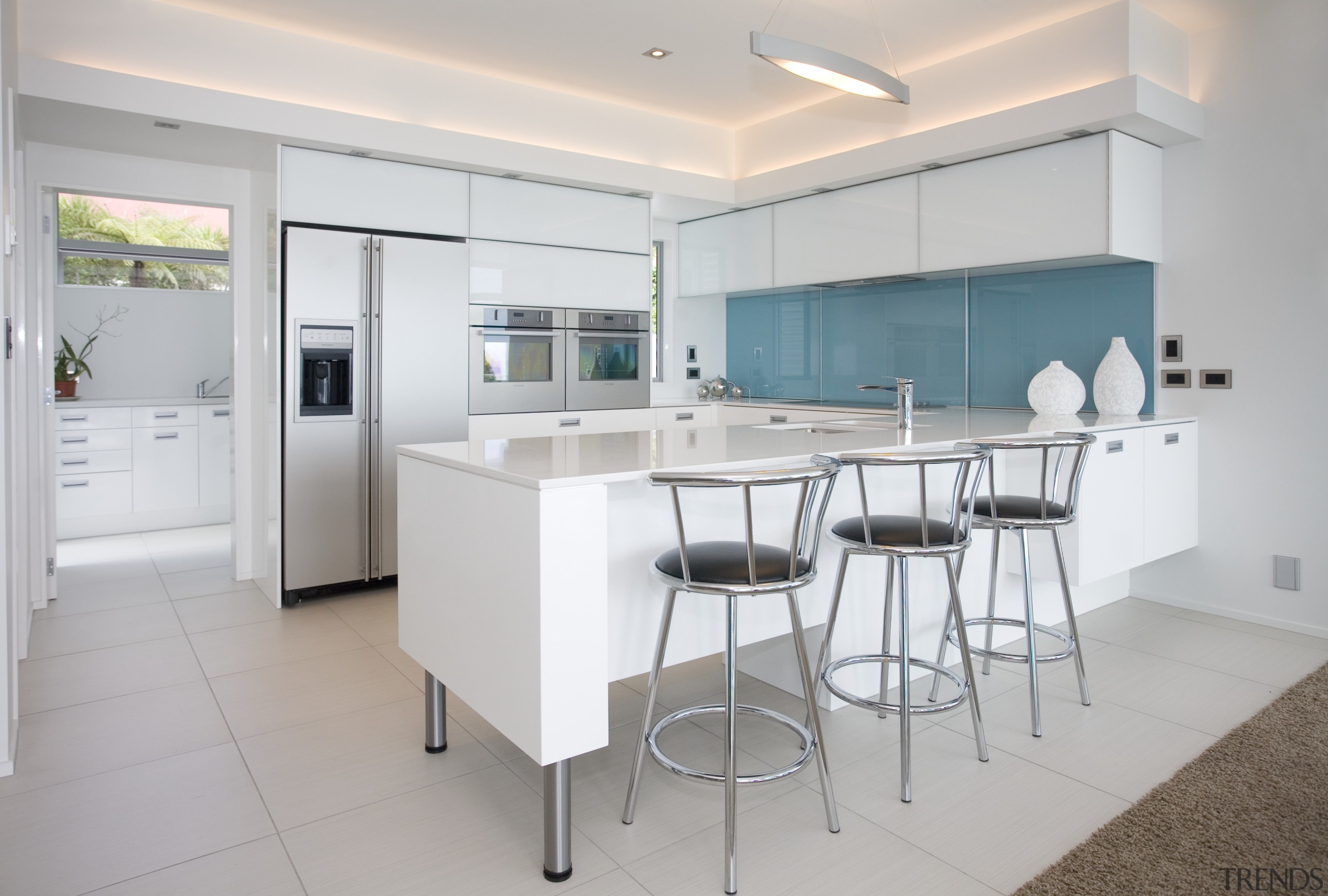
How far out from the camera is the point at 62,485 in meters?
5.52

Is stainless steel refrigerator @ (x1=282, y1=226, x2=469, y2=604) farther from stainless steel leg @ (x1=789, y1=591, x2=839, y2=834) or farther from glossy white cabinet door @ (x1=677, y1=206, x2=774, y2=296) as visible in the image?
stainless steel leg @ (x1=789, y1=591, x2=839, y2=834)

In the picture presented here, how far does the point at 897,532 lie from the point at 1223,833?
102 cm

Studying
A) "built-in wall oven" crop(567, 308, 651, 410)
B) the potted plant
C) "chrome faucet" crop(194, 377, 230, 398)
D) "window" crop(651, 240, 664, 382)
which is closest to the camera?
"built-in wall oven" crop(567, 308, 651, 410)

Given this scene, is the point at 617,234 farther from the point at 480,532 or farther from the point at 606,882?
the point at 606,882

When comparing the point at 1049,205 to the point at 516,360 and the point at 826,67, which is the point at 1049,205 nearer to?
the point at 826,67

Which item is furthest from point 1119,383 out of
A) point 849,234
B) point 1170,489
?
point 849,234

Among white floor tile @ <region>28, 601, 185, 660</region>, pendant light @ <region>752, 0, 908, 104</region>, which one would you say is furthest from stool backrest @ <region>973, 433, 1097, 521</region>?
white floor tile @ <region>28, 601, 185, 660</region>

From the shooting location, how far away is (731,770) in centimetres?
182

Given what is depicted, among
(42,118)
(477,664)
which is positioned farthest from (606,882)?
(42,118)

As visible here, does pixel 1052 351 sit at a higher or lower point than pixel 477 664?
higher

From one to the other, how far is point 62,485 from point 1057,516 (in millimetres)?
5994

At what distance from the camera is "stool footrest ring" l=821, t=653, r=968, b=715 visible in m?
2.20

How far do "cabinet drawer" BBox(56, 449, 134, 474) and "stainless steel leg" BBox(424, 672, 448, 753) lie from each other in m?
4.51

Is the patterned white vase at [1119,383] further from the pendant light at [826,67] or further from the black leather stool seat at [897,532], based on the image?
the black leather stool seat at [897,532]
